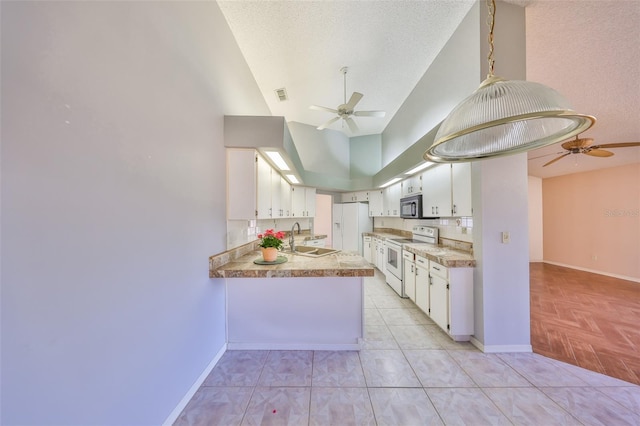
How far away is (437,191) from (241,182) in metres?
2.67

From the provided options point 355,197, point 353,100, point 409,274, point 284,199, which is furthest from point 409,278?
point 355,197

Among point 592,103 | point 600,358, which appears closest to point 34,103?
point 600,358

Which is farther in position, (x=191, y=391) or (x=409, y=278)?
(x=409, y=278)

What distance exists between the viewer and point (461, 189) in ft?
8.34

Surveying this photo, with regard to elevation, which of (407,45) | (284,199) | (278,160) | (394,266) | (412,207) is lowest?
(394,266)

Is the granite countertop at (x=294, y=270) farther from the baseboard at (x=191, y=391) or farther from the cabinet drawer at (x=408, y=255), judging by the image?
the cabinet drawer at (x=408, y=255)

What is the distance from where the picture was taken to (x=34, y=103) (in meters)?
0.76

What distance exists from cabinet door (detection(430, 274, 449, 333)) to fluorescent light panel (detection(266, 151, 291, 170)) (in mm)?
2438

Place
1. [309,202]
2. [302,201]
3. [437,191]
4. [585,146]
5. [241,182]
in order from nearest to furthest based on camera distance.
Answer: [241,182]
[437,191]
[585,146]
[302,201]
[309,202]

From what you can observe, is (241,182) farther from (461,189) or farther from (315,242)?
(315,242)

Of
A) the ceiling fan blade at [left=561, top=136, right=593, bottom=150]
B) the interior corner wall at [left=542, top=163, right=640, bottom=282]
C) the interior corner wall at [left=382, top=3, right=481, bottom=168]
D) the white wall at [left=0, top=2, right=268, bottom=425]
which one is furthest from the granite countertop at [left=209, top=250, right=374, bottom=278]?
the interior corner wall at [left=542, top=163, right=640, bottom=282]

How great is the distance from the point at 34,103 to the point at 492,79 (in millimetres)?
2124

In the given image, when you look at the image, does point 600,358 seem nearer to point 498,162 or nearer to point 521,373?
point 521,373

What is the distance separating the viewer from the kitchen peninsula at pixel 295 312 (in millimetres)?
2248
